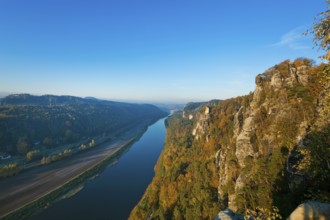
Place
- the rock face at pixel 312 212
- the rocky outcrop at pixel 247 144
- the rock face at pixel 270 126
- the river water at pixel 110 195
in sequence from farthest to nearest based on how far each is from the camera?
1. the river water at pixel 110 195
2. the rocky outcrop at pixel 247 144
3. the rock face at pixel 270 126
4. the rock face at pixel 312 212

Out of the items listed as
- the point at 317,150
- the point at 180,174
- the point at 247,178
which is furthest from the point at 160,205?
the point at 317,150

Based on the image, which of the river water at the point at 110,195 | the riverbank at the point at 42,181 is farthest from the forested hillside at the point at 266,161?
the riverbank at the point at 42,181

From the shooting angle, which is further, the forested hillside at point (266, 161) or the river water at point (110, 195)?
the river water at point (110, 195)

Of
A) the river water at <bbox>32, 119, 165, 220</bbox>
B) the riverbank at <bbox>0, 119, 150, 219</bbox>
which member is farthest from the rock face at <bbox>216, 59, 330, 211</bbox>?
the riverbank at <bbox>0, 119, 150, 219</bbox>

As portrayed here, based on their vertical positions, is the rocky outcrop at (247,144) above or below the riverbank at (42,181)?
above

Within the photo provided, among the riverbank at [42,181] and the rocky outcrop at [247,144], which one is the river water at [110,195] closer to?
the riverbank at [42,181]

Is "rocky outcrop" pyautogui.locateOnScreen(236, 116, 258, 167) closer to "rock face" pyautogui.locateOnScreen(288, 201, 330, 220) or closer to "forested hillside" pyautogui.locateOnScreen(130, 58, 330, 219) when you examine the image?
"forested hillside" pyautogui.locateOnScreen(130, 58, 330, 219)
